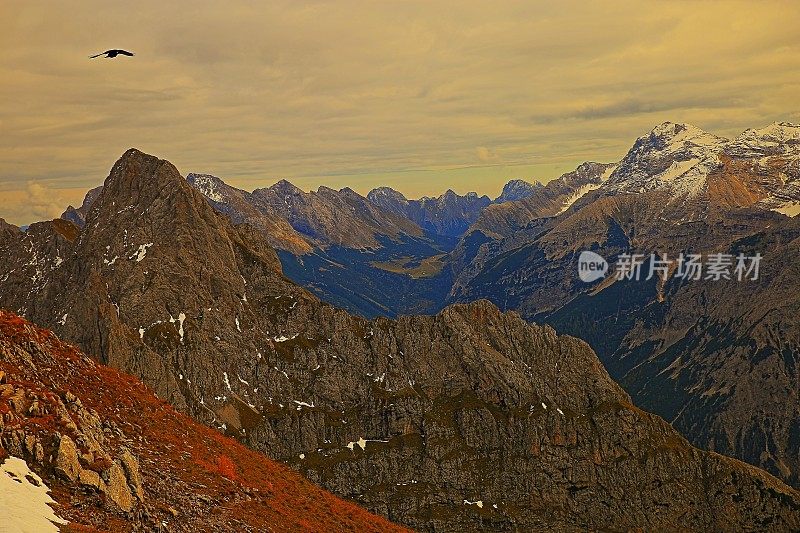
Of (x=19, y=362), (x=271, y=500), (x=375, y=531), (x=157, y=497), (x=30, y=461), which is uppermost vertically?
(x=19, y=362)

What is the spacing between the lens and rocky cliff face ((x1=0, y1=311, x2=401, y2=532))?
199 ft

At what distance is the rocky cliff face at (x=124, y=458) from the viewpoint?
6053 cm

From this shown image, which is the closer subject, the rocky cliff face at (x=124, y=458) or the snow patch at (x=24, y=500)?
the snow patch at (x=24, y=500)

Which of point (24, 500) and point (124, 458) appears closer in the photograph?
point (24, 500)

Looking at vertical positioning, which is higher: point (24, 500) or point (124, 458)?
point (24, 500)

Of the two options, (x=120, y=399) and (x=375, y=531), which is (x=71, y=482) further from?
(x=375, y=531)

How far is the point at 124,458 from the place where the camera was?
67500 millimetres

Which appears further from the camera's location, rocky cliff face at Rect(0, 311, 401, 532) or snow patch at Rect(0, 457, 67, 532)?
rocky cliff face at Rect(0, 311, 401, 532)

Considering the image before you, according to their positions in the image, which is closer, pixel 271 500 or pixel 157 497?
pixel 157 497

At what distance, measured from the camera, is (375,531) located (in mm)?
101312

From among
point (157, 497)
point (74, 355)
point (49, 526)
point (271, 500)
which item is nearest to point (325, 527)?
point (271, 500)

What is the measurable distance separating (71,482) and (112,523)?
4902mm

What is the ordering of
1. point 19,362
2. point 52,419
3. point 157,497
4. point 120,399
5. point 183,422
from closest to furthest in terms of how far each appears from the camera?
point 52,419 < point 157,497 < point 19,362 < point 120,399 < point 183,422

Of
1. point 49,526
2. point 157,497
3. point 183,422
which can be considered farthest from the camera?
point 183,422
